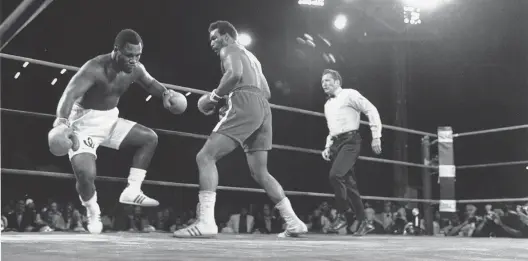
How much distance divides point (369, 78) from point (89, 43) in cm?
687

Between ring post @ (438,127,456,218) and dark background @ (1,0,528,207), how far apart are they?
7200 millimetres

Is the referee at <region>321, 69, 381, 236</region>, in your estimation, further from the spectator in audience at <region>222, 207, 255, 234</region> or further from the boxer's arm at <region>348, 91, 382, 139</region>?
the spectator in audience at <region>222, 207, 255, 234</region>

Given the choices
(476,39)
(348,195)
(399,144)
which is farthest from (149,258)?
(476,39)

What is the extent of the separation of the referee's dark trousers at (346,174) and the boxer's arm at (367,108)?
126mm

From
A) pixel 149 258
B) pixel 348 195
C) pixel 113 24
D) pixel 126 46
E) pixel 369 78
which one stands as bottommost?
pixel 149 258

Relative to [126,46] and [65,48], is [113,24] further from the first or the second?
[126,46]

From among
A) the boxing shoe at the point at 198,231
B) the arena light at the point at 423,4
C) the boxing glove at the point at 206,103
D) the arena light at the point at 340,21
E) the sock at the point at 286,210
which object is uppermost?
the arena light at the point at 340,21

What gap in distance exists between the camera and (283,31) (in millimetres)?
15664

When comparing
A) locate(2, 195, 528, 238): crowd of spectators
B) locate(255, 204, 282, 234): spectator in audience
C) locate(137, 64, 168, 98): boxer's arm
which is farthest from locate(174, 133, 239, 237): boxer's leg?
locate(255, 204, 282, 234): spectator in audience

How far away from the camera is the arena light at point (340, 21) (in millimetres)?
11911

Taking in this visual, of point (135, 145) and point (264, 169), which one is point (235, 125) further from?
point (135, 145)

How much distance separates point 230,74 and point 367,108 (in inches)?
54.2

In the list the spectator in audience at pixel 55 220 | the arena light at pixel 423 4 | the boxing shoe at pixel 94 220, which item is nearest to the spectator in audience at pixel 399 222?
the arena light at pixel 423 4

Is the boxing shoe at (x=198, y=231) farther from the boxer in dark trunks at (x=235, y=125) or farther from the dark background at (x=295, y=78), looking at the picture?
the dark background at (x=295, y=78)
